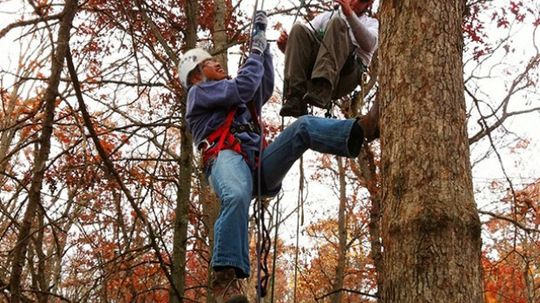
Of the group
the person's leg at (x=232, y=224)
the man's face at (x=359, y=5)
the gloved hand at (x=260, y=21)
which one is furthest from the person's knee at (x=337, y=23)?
the person's leg at (x=232, y=224)

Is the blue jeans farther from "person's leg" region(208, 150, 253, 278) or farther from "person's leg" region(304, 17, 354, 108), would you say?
"person's leg" region(304, 17, 354, 108)

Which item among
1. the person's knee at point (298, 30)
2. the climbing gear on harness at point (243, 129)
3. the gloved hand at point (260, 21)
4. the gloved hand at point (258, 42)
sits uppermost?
the person's knee at point (298, 30)

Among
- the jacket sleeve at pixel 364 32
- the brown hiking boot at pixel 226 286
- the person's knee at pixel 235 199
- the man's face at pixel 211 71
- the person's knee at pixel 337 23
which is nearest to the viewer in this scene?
the brown hiking boot at pixel 226 286

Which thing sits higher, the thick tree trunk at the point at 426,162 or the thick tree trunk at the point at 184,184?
the thick tree trunk at the point at 184,184

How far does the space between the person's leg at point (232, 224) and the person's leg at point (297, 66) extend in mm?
1017

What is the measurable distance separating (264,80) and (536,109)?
5.71 meters

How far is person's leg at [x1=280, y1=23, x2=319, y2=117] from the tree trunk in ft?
4.61

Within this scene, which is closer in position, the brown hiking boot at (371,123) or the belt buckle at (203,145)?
the brown hiking boot at (371,123)

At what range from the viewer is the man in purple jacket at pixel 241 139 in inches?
103

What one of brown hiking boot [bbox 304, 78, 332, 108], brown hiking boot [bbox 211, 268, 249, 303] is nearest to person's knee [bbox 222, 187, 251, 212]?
brown hiking boot [bbox 211, 268, 249, 303]

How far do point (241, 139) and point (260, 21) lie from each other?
65 centimetres

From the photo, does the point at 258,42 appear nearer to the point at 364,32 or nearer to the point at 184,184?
the point at 364,32

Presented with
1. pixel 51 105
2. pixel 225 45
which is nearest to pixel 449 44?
pixel 51 105

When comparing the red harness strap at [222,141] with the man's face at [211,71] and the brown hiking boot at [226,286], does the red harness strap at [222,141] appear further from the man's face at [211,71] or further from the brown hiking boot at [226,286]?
the brown hiking boot at [226,286]
